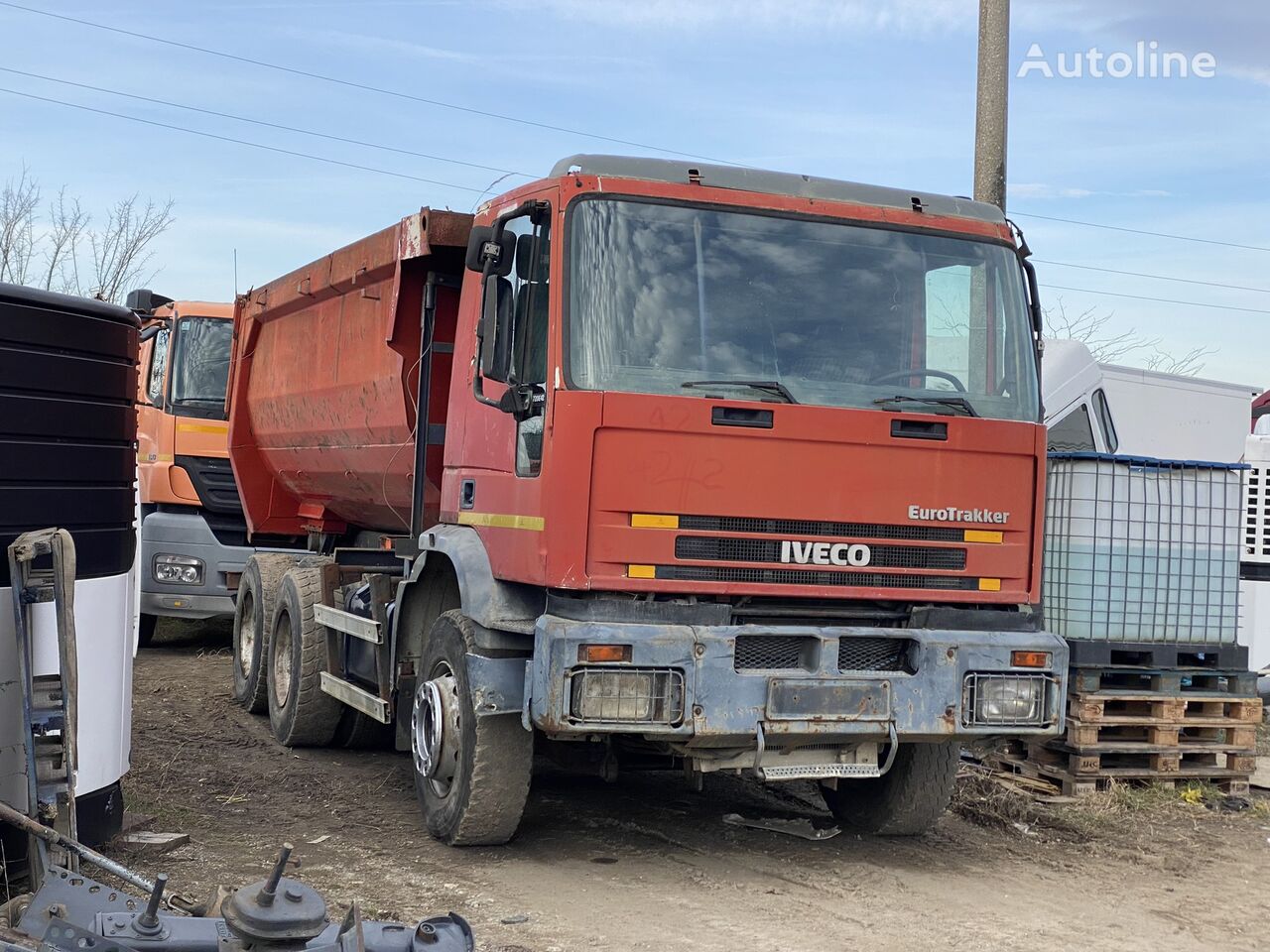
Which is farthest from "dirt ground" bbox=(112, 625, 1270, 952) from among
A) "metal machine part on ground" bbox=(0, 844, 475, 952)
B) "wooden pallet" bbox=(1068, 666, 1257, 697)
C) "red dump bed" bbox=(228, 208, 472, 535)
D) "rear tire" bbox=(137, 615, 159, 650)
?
"rear tire" bbox=(137, 615, 159, 650)

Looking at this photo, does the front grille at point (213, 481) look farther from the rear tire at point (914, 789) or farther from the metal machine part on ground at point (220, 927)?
the metal machine part on ground at point (220, 927)

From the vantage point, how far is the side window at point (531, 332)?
6043 mm

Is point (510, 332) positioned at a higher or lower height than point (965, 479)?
higher

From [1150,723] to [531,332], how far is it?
4.35m

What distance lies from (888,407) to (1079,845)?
8.35 ft

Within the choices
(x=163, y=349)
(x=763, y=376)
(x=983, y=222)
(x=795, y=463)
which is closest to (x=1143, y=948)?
(x=795, y=463)

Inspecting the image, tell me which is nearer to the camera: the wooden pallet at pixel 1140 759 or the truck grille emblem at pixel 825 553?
the truck grille emblem at pixel 825 553

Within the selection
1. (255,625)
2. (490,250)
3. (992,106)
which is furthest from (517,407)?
(992,106)

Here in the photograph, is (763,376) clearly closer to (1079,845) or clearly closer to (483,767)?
(483,767)

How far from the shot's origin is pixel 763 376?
20.0 ft

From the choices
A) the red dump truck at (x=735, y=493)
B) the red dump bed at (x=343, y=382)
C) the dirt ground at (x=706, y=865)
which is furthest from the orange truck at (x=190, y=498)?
the red dump truck at (x=735, y=493)

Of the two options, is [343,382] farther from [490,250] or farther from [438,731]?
[438,731]

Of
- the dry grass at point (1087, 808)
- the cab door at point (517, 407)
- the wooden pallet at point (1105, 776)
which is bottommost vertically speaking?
the dry grass at point (1087, 808)

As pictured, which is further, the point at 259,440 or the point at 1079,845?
the point at 259,440
